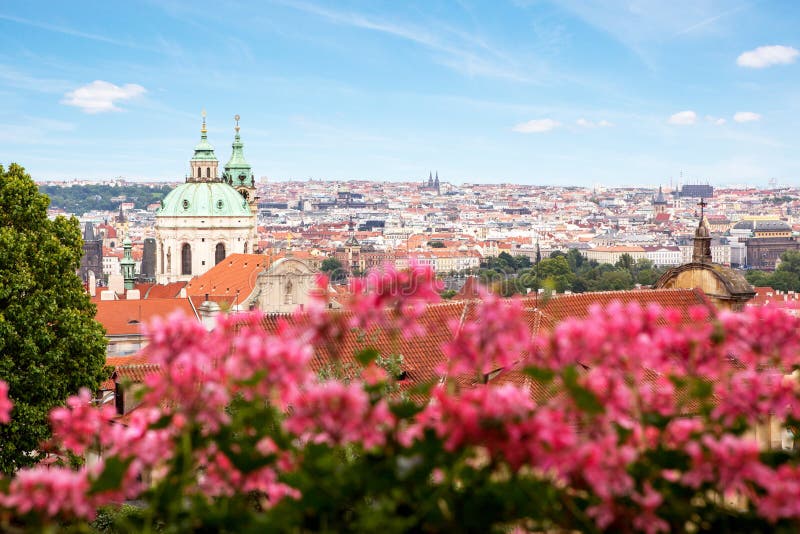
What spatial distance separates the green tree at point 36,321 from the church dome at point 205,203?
43991 mm

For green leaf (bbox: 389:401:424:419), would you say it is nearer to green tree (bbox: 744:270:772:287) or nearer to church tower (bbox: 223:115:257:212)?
church tower (bbox: 223:115:257:212)

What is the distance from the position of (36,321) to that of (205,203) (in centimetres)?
4568

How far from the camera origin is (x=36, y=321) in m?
12.2

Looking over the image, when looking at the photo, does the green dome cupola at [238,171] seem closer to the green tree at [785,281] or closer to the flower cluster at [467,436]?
the green tree at [785,281]

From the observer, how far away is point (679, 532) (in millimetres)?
2539

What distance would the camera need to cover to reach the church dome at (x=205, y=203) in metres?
57.0

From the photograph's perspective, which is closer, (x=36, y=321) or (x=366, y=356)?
(x=366, y=356)

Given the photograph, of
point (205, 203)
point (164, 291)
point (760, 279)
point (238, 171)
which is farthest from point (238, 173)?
point (760, 279)

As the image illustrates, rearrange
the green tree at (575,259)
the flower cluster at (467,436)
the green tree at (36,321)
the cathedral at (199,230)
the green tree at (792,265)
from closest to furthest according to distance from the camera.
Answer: the flower cluster at (467,436), the green tree at (36,321), the cathedral at (199,230), the green tree at (792,265), the green tree at (575,259)

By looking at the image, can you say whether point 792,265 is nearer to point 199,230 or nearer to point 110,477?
point 199,230

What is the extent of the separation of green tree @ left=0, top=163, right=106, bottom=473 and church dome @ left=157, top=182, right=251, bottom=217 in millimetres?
43991

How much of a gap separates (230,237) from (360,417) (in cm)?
5505

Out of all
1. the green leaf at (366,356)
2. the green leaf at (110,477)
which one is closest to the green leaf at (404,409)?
the green leaf at (366,356)

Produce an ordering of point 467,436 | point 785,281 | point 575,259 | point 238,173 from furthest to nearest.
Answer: point 575,259, point 785,281, point 238,173, point 467,436
